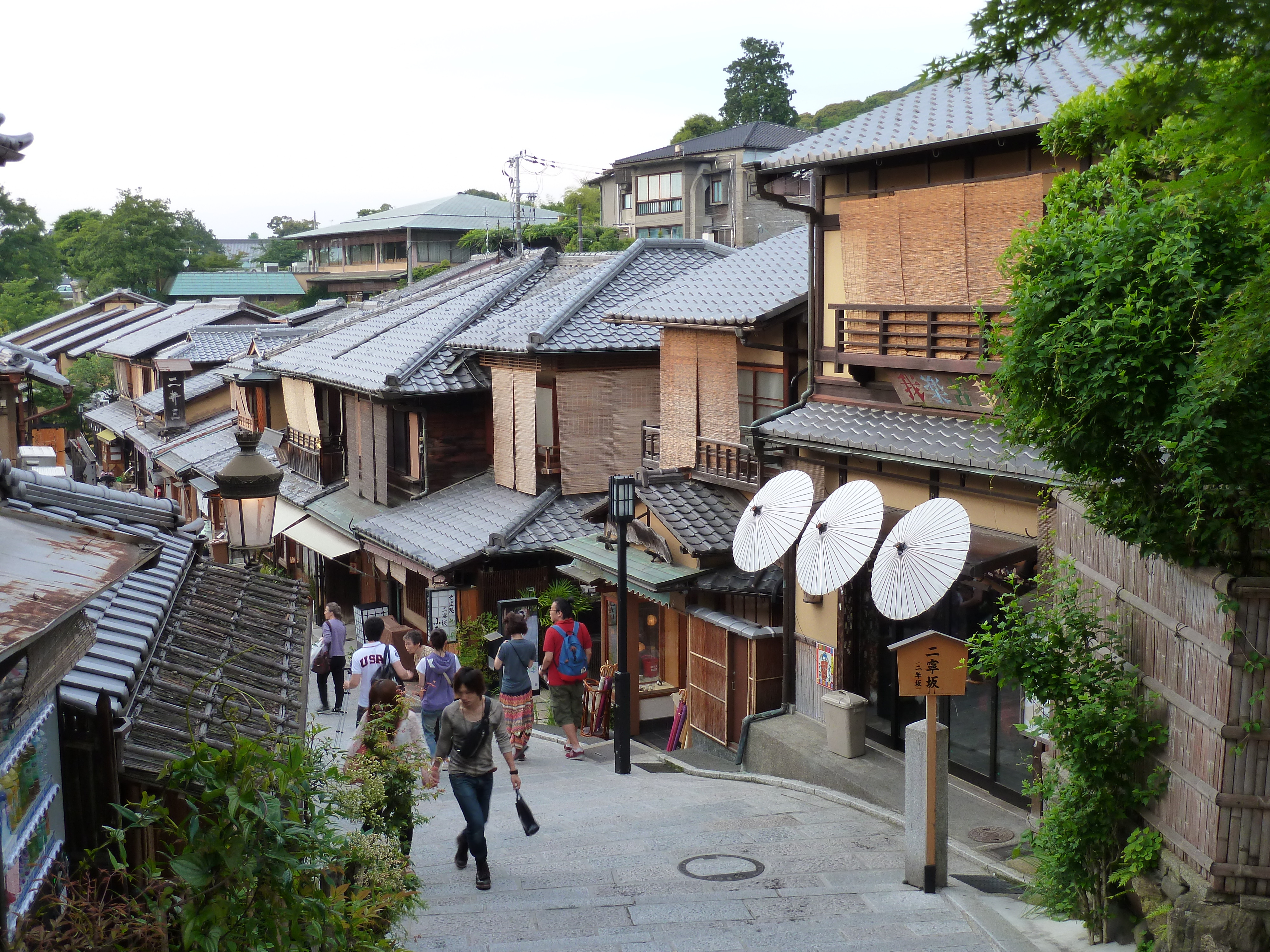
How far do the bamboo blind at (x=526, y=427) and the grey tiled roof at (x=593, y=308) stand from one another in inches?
29.7

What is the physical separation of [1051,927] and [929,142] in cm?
815

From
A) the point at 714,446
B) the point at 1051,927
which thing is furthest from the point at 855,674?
the point at 1051,927

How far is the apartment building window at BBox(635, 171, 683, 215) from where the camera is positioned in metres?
58.5

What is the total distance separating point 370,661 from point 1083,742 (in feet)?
32.0

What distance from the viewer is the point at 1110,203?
706 cm

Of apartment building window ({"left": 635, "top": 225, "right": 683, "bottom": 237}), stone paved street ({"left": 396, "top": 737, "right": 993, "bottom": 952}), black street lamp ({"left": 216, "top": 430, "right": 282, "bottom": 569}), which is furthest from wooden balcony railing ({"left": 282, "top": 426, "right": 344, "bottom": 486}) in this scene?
apartment building window ({"left": 635, "top": 225, "right": 683, "bottom": 237})

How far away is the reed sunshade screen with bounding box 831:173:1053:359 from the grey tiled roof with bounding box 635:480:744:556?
375 centimetres

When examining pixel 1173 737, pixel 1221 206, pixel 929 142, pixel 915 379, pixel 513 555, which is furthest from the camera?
pixel 513 555

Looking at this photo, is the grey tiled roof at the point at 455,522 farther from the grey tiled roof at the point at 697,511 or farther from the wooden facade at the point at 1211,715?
the wooden facade at the point at 1211,715

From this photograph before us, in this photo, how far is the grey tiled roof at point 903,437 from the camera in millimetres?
11273

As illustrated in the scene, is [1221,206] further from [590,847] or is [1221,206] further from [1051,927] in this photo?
[590,847]

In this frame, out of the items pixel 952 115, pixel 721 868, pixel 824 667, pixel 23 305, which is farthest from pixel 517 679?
pixel 23 305

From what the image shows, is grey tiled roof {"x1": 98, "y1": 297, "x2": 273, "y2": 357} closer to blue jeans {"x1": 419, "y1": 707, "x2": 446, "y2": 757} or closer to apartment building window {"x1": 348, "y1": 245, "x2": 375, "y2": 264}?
apartment building window {"x1": 348, "y1": 245, "x2": 375, "y2": 264}

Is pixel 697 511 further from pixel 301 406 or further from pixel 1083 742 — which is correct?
pixel 301 406
